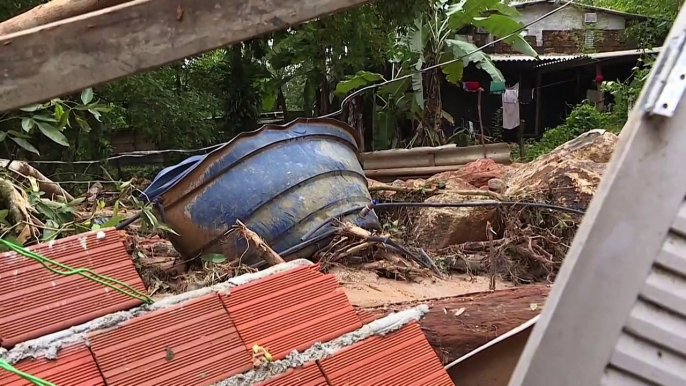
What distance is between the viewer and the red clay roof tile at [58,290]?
48.4 inches

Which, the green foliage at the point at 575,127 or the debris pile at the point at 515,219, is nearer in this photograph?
the debris pile at the point at 515,219

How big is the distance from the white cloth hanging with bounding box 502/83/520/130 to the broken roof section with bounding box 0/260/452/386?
34.3 feet

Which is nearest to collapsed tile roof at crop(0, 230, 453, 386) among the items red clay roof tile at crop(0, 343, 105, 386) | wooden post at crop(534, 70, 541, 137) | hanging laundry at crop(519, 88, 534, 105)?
red clay roof tile at crop(0, 343, 105, 386)

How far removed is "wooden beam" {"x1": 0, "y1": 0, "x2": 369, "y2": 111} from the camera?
795 mm

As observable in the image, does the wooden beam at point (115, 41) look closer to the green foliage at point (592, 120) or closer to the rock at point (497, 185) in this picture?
the rock at point (497, 185)

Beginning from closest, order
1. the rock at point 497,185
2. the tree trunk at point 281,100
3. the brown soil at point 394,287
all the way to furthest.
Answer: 1. the brown soil at point 394,287
2. the rock at point 497,185
3. the tree trunk at point 281,100

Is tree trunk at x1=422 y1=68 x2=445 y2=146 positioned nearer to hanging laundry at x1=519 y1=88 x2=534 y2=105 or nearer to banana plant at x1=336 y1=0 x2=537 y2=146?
banana plant at x1=336 y1=0 x2=537 y2=146

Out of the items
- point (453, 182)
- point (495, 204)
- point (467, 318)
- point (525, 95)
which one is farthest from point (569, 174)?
point (525, 95)

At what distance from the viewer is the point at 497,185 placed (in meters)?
4.98

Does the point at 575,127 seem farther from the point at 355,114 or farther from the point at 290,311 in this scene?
the point at 290,311

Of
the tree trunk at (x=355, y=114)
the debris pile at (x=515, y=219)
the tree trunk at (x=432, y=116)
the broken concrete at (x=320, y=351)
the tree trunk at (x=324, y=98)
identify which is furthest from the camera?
the tree trunk at (x=355, y=114)

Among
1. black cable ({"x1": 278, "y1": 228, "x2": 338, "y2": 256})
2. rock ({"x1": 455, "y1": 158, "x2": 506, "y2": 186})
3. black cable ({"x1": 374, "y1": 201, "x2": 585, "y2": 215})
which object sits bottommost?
rock ({"x1": 455, "y1": 158, "x2": 506, "y2": 186})

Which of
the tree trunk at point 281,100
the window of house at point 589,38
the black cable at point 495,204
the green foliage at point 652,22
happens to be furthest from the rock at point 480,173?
the window of house at point 589,38

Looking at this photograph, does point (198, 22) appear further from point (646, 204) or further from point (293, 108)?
point (293, 108)
